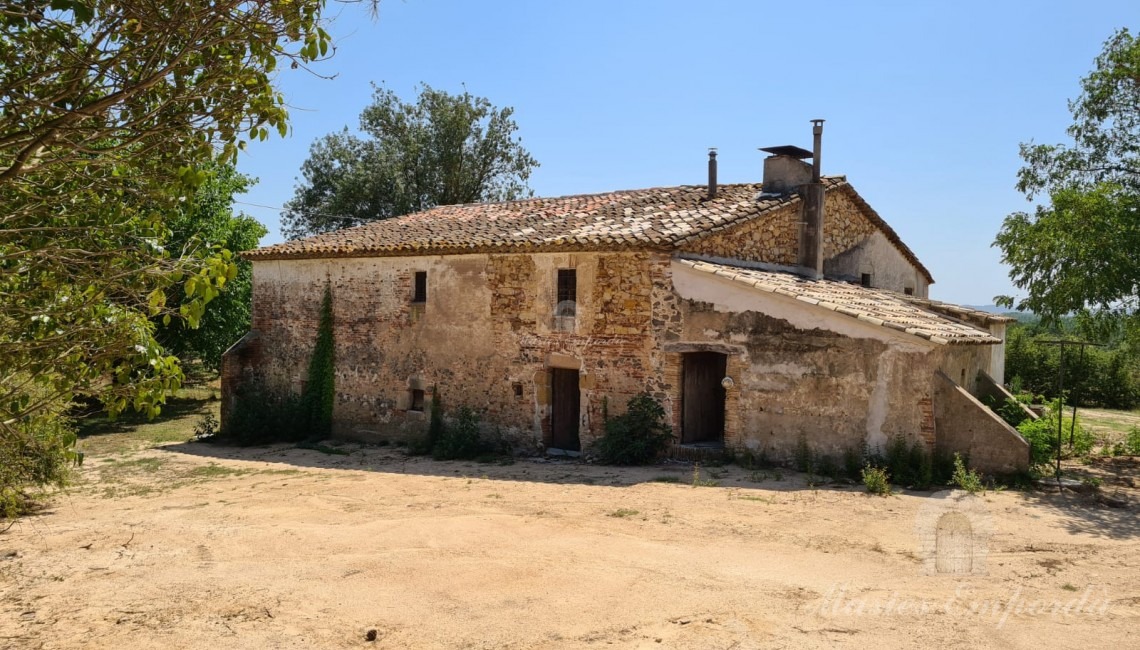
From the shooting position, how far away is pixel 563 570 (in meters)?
7.21

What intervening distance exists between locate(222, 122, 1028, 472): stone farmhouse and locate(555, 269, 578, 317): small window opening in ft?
0.14

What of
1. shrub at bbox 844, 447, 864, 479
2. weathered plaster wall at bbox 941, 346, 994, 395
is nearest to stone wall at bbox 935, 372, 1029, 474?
weathered plaster wall at bbox 941, 346, 994, 395

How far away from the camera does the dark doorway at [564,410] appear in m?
14.3

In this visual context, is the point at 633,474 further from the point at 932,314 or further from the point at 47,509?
the point at 47,509

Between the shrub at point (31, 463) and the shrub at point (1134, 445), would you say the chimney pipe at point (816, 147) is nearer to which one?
the shrub at point (1134, 445)

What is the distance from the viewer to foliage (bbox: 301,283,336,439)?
1688 cm

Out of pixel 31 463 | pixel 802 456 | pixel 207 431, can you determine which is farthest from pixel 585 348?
pixel 207 431

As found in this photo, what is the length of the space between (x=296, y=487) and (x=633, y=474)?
198 inches

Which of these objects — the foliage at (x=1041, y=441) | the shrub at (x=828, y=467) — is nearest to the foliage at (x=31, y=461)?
the shrub at (x=828, y=467)

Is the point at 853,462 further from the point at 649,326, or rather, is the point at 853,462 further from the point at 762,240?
the point at 762,240

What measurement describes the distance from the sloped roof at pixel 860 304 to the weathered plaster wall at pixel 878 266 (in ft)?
8.15

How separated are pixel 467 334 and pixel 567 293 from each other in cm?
223

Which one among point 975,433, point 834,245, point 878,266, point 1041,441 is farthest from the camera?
point 878,266

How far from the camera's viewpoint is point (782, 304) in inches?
470
